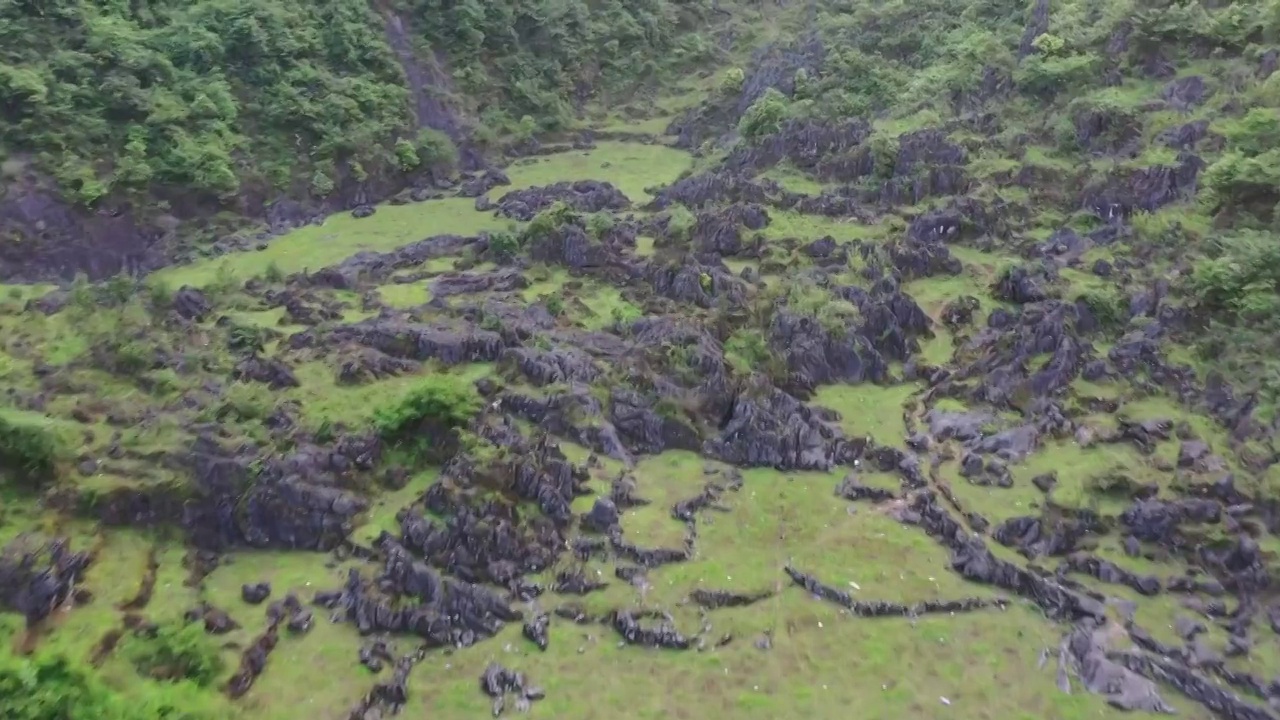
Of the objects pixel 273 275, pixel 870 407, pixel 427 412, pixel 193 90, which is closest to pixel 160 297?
pixel 273 275

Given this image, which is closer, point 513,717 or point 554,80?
point 513,717

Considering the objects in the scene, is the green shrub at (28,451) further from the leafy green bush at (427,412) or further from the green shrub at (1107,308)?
the green shrub at (1107,308)

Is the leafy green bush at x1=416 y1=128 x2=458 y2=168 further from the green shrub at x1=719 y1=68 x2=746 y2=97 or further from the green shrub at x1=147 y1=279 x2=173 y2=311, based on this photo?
the green shrub at x1=147 y1=279 x2=173 y2=311

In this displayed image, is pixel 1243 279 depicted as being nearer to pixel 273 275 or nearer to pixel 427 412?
pixel 427 412

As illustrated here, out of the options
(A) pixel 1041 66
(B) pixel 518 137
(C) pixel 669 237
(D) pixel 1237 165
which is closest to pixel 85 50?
(B) pixel 518 137

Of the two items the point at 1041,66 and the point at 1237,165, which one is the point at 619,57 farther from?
the point at 1237,165

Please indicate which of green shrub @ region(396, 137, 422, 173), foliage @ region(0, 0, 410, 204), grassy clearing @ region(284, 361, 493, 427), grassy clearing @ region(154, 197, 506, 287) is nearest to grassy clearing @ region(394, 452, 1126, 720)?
grassy clearing @ region(284, 361, 493, 427)

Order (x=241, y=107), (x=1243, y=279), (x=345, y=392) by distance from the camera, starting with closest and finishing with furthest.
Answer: (x=345, y=392)
(x=1243, y=279)
(x=241, y=107)
